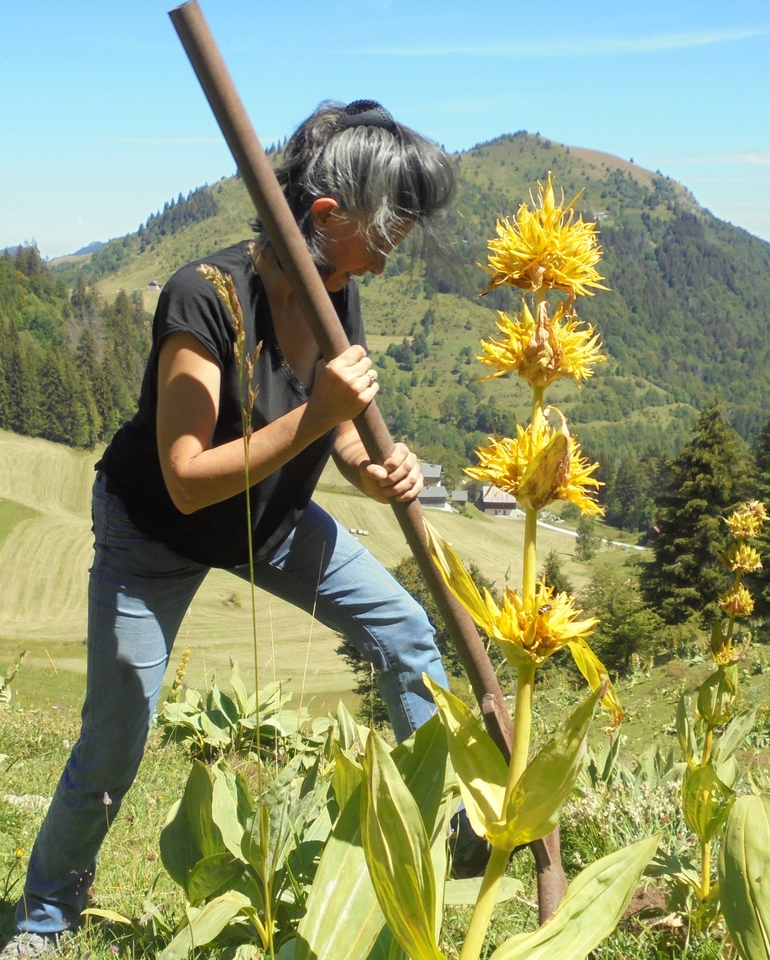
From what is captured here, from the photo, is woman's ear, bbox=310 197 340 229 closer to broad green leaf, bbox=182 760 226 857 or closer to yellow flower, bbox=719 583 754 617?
broad green leaf, bbox=182 760 226 857

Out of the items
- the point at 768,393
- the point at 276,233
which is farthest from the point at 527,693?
the point at 768,393

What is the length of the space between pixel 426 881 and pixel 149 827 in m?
2.24

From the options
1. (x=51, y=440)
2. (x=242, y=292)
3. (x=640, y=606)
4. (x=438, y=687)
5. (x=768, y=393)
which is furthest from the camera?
(x=768, y=393)

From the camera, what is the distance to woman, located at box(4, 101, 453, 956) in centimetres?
226

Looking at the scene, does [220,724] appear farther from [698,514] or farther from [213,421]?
[698,514]

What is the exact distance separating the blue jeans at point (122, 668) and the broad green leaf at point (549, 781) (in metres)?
1.23

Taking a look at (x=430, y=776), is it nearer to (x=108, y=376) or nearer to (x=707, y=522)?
(x=707, y=522)

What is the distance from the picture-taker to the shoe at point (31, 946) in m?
2.50

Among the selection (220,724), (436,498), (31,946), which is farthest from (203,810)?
(436,498)

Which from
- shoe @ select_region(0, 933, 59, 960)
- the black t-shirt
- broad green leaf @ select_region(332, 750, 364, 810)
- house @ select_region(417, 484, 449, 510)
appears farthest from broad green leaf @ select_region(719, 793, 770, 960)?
house @ select_region(417, 484, 449, 510)

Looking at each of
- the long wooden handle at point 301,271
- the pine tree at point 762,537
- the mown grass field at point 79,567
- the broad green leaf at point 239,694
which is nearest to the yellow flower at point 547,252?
the long wooden handle at point 301,271

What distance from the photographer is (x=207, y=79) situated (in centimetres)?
180

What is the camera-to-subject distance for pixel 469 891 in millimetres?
2240

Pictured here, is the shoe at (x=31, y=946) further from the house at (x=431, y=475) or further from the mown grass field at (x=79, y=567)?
the mown grass field at (x=79, y=567)
